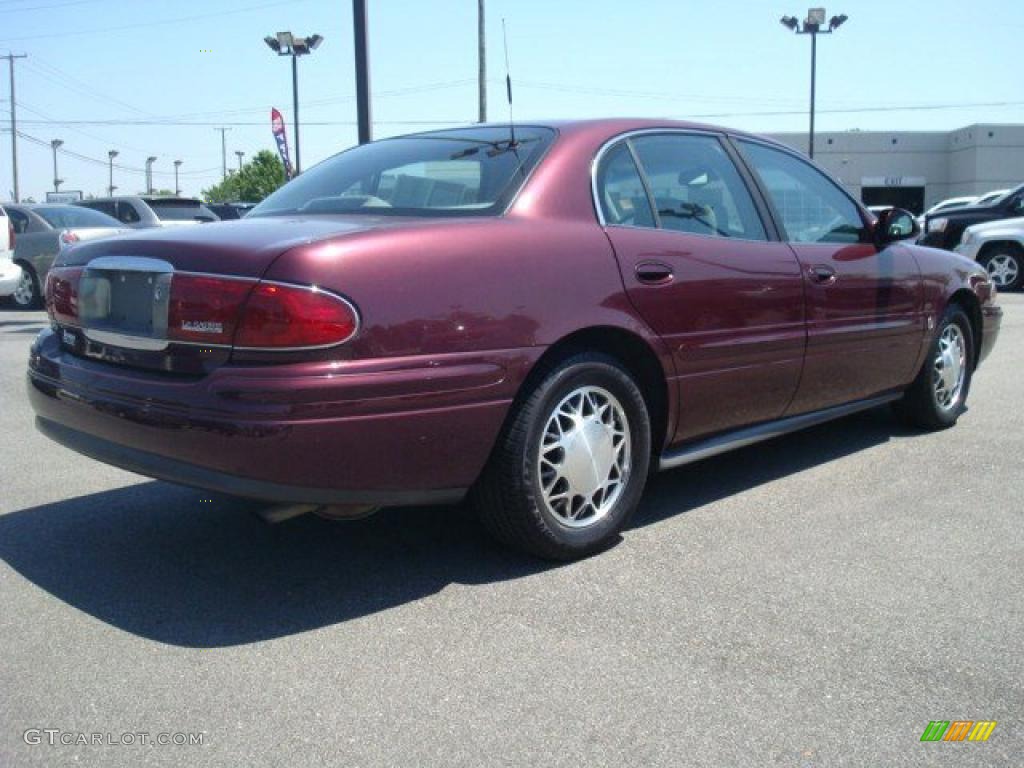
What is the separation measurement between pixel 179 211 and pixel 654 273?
15225 mm

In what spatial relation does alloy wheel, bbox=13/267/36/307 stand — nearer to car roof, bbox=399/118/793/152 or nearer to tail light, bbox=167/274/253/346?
car roof, bbox=399/118/793/152

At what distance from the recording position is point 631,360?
385 cm

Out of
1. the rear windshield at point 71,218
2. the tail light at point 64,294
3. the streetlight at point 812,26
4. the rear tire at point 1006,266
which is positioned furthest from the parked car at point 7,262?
the streetlight at point 812,26

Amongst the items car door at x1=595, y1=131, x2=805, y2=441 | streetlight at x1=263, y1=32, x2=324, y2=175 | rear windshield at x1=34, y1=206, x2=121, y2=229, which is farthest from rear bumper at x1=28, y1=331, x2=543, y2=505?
streetlight at x1=263, y1=32, x2=324, y2=175

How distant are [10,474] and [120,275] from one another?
2.09 meters

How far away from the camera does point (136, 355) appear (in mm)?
3250

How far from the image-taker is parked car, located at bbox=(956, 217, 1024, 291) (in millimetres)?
15716

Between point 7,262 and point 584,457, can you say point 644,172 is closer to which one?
point 584,457

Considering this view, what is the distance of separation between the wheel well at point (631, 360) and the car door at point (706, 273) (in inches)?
3.0

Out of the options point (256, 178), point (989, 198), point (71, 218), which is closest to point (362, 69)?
point (71, 218)

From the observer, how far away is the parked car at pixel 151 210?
53.8ft

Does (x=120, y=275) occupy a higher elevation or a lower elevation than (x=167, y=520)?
higher

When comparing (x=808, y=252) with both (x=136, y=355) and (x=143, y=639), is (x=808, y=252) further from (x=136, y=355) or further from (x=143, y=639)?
(x=143, y=639)

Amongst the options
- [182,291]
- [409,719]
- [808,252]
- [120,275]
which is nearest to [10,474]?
[120,275]
